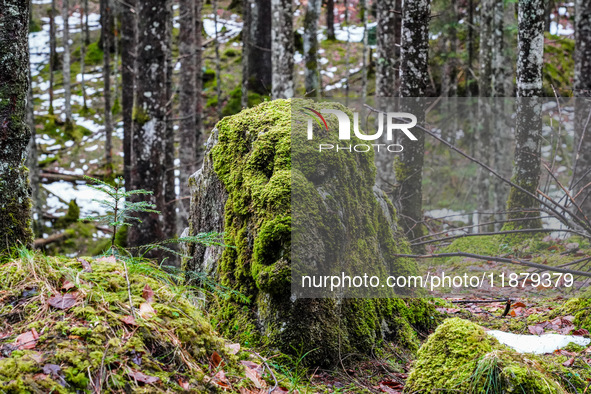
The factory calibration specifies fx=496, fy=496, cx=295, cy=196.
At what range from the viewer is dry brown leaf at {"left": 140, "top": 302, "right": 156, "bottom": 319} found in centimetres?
263

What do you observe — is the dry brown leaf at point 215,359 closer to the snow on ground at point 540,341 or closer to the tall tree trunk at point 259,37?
the snow on ground at point 540,341

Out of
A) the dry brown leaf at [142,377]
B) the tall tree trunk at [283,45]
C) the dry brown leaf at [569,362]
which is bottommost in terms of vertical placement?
the dry brown leaf at [569,362]

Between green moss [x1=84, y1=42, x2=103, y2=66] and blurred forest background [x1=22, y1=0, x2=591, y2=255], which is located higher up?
green moss [x1=84, y1=42, x2=103, y2=66]

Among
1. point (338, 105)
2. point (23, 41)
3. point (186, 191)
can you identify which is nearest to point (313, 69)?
point (186, 191)

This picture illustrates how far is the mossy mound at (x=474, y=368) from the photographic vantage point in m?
2.86

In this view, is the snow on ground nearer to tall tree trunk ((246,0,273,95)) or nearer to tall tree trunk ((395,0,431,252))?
tall tree trunk ((395,0,431,252))

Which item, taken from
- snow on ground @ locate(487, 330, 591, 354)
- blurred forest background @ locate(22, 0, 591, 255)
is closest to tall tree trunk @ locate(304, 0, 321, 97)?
blurred forest background @ locate(22, 0, 591, 255)

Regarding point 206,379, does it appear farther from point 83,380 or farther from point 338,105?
point 338,105

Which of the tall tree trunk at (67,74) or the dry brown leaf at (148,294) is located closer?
the dry brown leaf at (148,294)

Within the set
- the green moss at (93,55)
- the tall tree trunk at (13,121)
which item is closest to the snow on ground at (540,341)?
the tall tree trunk at (13,121)

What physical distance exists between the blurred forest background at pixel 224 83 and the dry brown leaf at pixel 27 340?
10.9 feet

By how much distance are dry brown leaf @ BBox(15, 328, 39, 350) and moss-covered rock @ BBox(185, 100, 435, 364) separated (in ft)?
5.76

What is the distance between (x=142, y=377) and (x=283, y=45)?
25.8ft

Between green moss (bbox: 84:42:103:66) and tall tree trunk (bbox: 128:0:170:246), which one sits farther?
green moss (bbox: 84:42:103:66)
